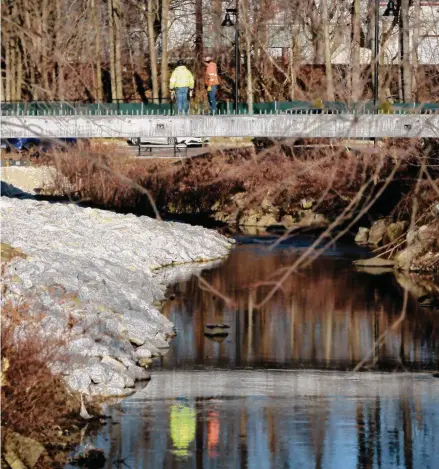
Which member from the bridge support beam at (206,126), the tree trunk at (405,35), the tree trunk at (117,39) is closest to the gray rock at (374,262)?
the bridge support beam at (206,126)

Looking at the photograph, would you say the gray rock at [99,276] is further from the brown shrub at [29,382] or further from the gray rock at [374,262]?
the gray rock at [374,262]

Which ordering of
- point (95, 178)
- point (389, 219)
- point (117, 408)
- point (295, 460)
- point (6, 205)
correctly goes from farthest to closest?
1. point (95, 178)
2. point (389, 219)
3. point (6, 205)
4. point (117, 408)
5. point (295, 460)

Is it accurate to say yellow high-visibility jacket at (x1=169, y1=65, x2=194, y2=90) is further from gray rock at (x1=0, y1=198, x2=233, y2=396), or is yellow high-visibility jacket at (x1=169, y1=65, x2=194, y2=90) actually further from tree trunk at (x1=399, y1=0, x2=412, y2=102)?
tree trunk at (x1=399, y1=0, x2=412, y2=102)

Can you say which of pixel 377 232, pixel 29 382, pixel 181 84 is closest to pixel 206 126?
pixel 181 84

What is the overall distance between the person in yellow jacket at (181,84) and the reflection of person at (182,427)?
1548 centimetres

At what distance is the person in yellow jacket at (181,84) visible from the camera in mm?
36406

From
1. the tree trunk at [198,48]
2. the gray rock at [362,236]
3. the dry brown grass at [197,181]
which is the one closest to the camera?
the gray rock at [362,236]

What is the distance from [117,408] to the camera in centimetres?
2183

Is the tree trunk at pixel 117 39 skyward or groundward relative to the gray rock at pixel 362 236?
skyward

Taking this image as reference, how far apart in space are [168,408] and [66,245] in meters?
13.1

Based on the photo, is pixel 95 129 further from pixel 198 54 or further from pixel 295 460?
pixel 198 54

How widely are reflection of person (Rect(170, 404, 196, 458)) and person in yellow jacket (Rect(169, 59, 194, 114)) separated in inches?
609

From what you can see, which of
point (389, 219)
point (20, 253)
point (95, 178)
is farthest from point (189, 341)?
point (95, 178)

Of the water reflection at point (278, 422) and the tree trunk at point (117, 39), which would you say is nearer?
the water reflection at point (278, 422)
